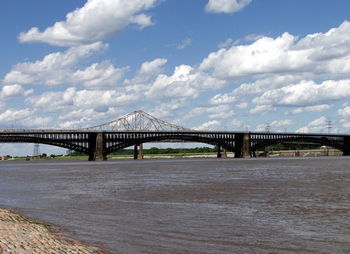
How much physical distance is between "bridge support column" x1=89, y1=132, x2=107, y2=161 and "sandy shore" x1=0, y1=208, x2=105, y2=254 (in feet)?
399

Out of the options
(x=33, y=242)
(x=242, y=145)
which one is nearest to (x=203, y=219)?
(x=33, y=242)

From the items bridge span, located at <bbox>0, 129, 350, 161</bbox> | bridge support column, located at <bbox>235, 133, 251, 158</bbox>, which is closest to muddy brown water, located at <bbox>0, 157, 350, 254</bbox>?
bridge span, located at <bbox>0, 129, 350, 161</bbox>

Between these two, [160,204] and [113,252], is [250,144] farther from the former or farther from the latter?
[113,252]

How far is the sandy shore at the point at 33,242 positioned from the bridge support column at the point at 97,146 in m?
122

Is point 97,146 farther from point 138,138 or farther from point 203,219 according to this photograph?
A: point 203,219

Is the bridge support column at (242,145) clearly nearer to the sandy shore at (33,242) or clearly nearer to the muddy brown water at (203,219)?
the muddy brown water at (203,219)

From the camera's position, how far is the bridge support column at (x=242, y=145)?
172 m

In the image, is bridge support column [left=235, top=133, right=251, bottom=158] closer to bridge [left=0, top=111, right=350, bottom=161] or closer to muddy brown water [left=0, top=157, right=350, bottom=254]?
bridge [left=0, top=111, right=350, bottom=161]

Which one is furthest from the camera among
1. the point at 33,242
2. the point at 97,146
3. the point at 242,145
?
the point at 242,145

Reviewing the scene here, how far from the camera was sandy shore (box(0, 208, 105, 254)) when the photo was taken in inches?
612

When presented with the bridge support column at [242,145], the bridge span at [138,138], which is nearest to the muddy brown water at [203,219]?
the bridge span at [138,138]

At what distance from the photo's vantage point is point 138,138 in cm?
15012

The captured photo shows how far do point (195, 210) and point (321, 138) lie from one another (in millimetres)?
172774

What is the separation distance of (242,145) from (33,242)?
520ft
